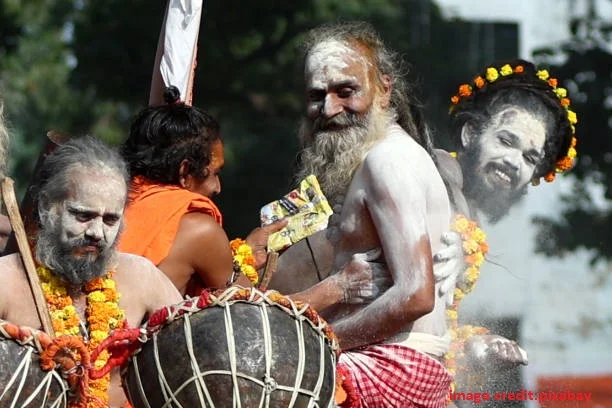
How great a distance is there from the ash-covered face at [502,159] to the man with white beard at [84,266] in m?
1.92

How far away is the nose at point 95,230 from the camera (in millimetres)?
5340

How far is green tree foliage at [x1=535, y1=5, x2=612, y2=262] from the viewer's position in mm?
14930

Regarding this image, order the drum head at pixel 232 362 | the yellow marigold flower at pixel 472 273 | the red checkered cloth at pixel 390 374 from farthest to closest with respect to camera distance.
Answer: the yellow marigold flower at pixel 472 273 → the red checkered cloth at pixel 390 374 → the drum head at pixel 232 362

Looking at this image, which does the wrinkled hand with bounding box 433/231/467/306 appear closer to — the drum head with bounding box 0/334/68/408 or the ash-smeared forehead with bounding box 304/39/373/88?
the ash-smeared forehead with bounding box 304/39/373/88

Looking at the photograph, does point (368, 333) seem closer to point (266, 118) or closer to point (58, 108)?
point (266, 118)

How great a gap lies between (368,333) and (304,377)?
2.79 ft

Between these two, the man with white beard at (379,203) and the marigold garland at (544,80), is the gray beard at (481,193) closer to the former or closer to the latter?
the marigold garland at (544,80)

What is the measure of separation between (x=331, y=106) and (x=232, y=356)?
151cm

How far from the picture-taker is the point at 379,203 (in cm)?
554

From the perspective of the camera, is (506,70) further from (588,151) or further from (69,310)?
(588,151)

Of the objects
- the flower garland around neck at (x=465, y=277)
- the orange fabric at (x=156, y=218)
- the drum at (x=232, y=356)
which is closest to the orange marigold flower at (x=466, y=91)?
the flower garland around neck at (x=465, y=277)

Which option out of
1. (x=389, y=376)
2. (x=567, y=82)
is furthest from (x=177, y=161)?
(x=567, y=82)

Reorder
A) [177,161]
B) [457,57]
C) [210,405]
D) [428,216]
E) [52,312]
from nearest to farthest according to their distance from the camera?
[210,405] → [52,312] → [428,216] → [177,161] → [457,57]

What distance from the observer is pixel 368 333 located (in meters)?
5.52
